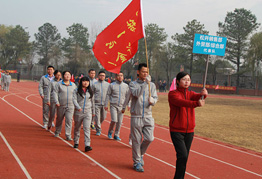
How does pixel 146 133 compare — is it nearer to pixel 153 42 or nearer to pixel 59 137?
pixel 59 137

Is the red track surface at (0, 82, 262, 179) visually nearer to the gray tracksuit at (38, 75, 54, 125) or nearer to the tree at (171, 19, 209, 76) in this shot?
the gray tracksuit at (38, 75, 54, 125)

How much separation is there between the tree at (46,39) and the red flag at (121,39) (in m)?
78.3

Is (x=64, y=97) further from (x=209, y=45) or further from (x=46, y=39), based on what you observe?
(x=46, y=39)

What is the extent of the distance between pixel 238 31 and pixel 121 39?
49054 mm

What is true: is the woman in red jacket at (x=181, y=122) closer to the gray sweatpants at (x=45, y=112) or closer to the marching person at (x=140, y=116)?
the marching person at (x=140, y=116)

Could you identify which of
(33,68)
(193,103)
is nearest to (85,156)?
(193,103)

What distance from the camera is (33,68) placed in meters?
85.6

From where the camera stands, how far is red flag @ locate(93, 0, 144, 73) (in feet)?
19.0

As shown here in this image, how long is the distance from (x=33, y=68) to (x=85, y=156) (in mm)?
83533

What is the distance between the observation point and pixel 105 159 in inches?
252

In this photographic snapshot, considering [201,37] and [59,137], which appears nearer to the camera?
[201,37]

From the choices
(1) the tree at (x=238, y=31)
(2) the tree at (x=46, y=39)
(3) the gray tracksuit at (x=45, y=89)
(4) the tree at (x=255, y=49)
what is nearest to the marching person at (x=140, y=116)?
(3) the gray tracksuit at (x=45, y=89)

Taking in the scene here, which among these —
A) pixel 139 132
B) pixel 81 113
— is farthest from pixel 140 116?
pixel 81 113

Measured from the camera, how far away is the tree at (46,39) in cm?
8198
